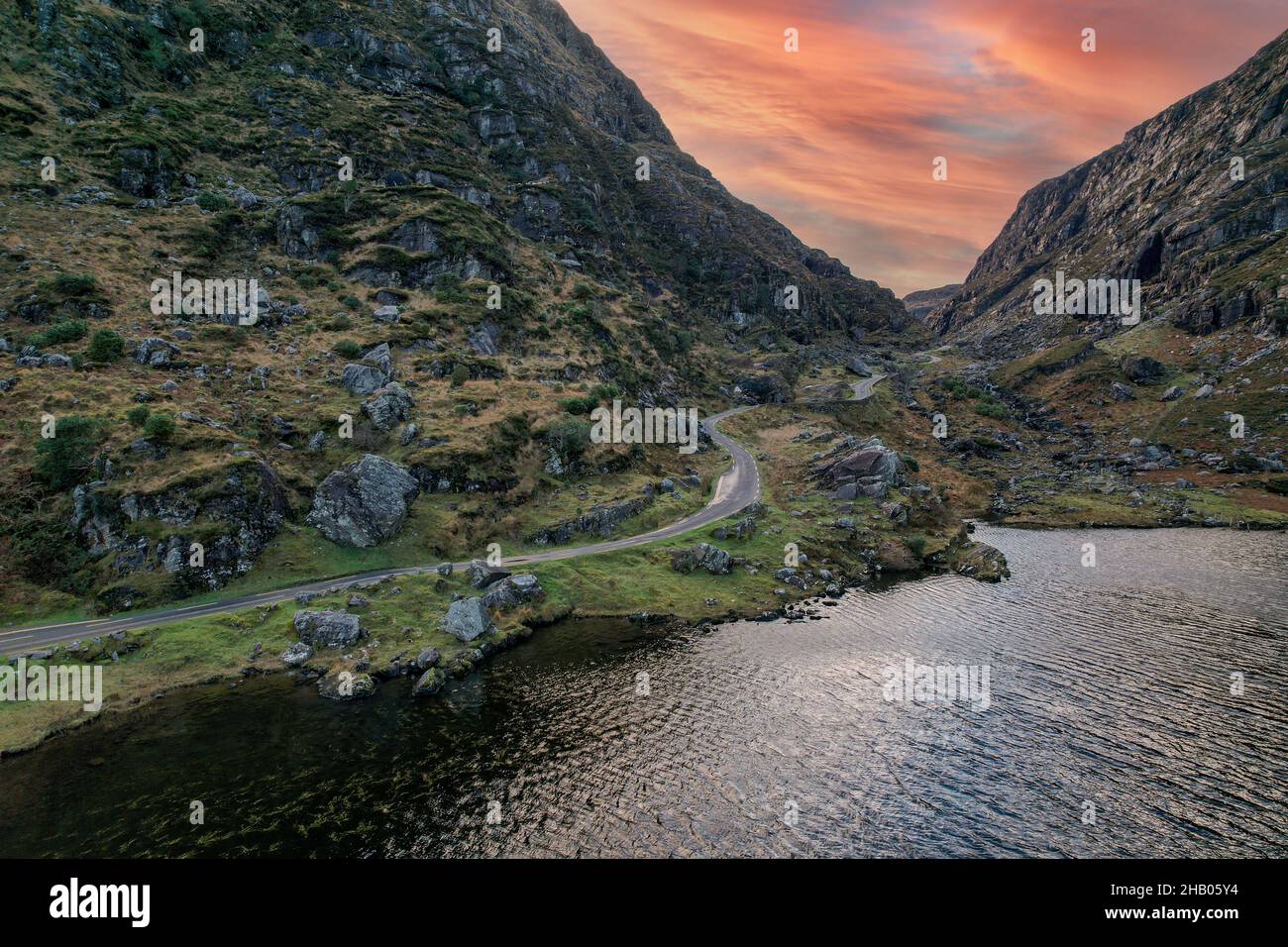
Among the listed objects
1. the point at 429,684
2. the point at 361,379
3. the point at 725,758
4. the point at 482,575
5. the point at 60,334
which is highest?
the point at 60,334

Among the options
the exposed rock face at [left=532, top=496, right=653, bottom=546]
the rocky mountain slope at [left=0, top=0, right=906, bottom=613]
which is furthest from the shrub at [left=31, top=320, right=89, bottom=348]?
the exposed rock face at [left=532, top=496, right=653, bottom=546]

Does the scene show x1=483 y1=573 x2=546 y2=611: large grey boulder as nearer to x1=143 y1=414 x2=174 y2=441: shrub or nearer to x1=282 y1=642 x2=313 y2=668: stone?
x1=282 y1=642 x2=313 y2=668: stone

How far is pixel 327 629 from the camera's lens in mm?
50781

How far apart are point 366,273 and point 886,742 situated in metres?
122

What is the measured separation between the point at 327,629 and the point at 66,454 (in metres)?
34.8

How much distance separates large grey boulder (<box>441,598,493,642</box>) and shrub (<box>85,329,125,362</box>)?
58.9 meters

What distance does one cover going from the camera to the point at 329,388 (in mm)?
84750

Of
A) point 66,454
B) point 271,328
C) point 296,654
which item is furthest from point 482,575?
point 271,328

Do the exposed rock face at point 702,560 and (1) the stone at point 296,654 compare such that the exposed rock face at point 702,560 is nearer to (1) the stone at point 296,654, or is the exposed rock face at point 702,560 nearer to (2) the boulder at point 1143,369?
(1) the stone at point 296,654

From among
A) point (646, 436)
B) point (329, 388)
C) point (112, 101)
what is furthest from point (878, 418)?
point (112, 101)

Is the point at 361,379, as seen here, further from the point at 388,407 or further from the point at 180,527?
the point at 180,527

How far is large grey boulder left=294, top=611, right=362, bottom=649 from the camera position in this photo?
50.4 m
